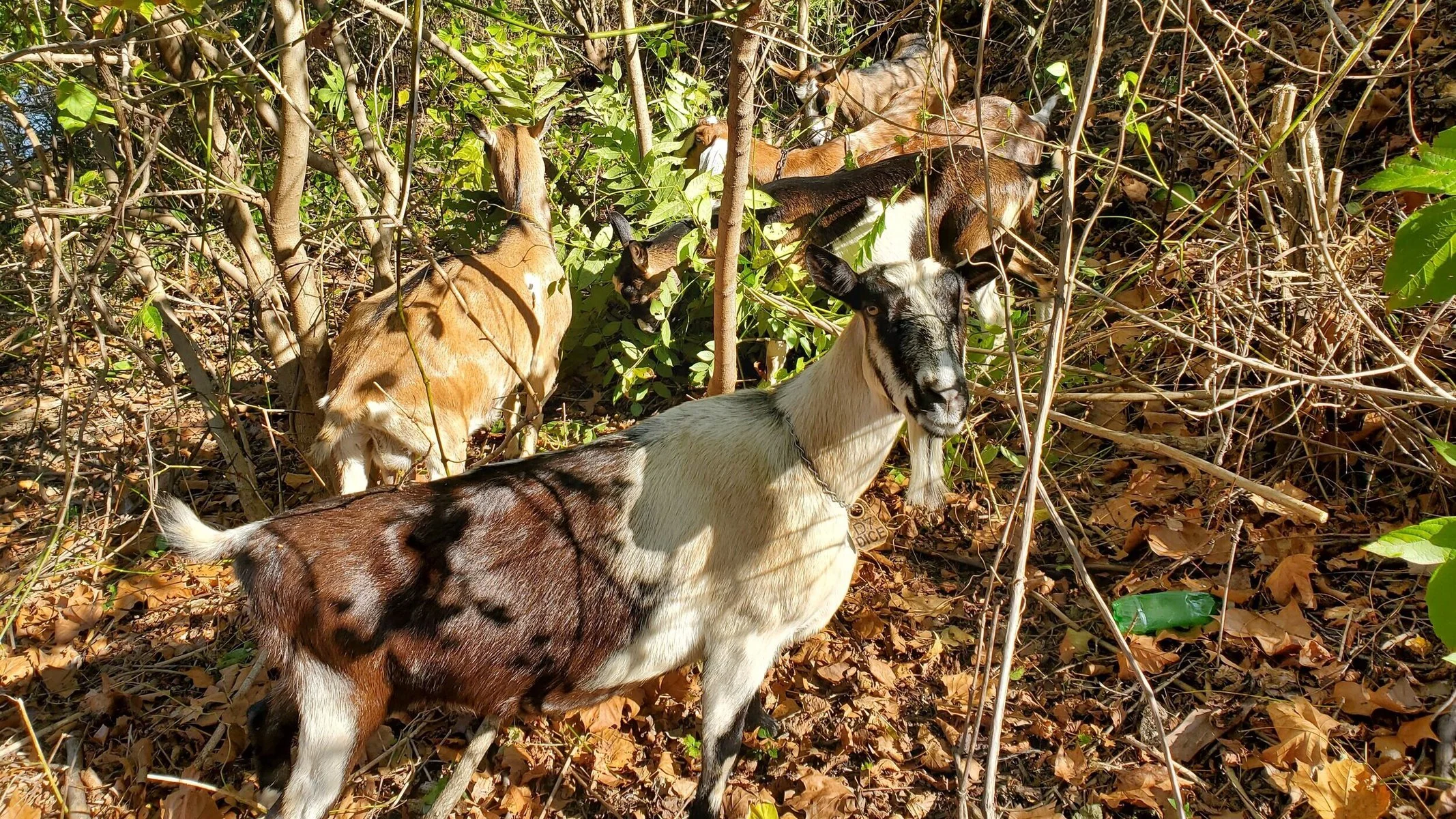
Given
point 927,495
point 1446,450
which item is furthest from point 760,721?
point 1446,450

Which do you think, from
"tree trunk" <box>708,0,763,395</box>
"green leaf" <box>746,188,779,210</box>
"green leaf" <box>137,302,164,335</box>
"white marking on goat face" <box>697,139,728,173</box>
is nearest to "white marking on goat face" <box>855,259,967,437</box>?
"tree trunk" <box>708,0,763,395</box>

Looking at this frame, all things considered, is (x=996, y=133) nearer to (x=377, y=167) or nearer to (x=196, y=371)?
(x=377, y=167)

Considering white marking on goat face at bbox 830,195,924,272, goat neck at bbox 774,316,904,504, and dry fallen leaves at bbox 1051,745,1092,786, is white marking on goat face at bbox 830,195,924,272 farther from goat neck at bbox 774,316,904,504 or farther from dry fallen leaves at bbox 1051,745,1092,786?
dry fallen leaves at bbox 1051,745,1092,786

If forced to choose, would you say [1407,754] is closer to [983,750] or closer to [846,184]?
[983,750]

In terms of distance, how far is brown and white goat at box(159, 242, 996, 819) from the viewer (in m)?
2.64

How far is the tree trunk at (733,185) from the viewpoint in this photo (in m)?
2.66

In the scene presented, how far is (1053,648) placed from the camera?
361cm

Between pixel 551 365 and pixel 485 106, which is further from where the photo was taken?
pixel 485 106

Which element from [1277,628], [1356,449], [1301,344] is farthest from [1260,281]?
[1277,628]

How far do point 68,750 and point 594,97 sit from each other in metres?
4.26

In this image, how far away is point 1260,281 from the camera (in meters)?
3.66

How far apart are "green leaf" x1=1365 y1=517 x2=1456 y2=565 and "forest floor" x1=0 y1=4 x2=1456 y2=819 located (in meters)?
1.14

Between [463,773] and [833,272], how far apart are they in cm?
219

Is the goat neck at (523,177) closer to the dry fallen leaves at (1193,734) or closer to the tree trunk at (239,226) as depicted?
the tree trunk at (239,226)
